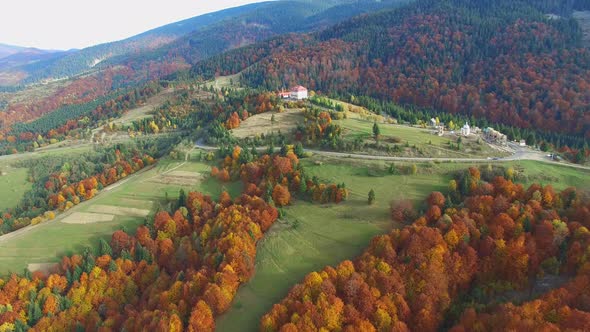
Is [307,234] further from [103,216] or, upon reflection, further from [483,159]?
[103,216]

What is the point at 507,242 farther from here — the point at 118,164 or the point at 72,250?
the point at 118,164

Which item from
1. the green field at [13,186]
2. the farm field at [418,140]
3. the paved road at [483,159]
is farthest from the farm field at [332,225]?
the green field at [13,186]

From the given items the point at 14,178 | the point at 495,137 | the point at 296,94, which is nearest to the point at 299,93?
the point at 296,94

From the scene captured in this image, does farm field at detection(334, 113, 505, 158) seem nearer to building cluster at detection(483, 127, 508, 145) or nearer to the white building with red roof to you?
building cluster at detection(483, 127, 508, 145)

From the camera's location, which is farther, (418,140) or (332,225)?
(418,140)

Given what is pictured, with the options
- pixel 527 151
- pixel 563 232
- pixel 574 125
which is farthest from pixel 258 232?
pixel 574 125

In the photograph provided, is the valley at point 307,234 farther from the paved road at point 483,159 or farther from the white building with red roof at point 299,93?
the white building with red roof at point 299,93

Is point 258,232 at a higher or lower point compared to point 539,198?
lower
